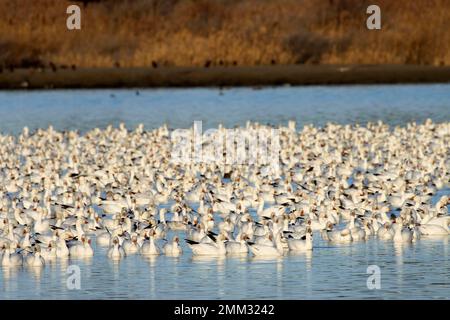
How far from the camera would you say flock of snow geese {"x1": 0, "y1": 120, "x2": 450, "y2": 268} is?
64.5 ft

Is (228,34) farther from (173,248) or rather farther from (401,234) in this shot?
(173,248)

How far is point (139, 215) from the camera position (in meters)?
21.7

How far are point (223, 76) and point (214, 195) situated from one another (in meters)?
24.4

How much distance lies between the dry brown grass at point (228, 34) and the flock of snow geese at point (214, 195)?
54.5 ft

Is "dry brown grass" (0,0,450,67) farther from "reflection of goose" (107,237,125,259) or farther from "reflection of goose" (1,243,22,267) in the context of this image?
"reflection of goose" (1,243,22,267)

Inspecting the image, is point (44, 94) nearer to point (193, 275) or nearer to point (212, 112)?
point (212, 112)

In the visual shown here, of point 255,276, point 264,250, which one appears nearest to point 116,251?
point 264,250

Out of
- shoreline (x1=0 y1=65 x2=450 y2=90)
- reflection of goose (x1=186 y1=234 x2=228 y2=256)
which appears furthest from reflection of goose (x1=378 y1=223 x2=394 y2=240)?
shoreline (x1=0 y1=65 x2=450 y2=90)

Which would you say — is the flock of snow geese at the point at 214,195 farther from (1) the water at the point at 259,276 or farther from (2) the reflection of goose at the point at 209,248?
(1) the water at the point at 259,276

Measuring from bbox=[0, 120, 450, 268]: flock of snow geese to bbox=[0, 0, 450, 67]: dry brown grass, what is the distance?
654 inches

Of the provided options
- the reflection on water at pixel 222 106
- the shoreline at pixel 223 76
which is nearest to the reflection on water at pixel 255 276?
the reflection on water at pixel 222 106

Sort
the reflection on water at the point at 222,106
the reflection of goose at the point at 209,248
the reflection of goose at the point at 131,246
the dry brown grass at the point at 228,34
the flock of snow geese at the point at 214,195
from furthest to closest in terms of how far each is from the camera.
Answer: the dry brown grass at the point at 228,34 → the reflection on water at the point at 222,106 → the flock of snow geese at the point at 214,195 → the reflection of goose at the point at 131,246 → the reflection of goose at the point at 209,248

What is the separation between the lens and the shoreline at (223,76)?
46.4 m

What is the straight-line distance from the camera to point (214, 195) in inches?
923
